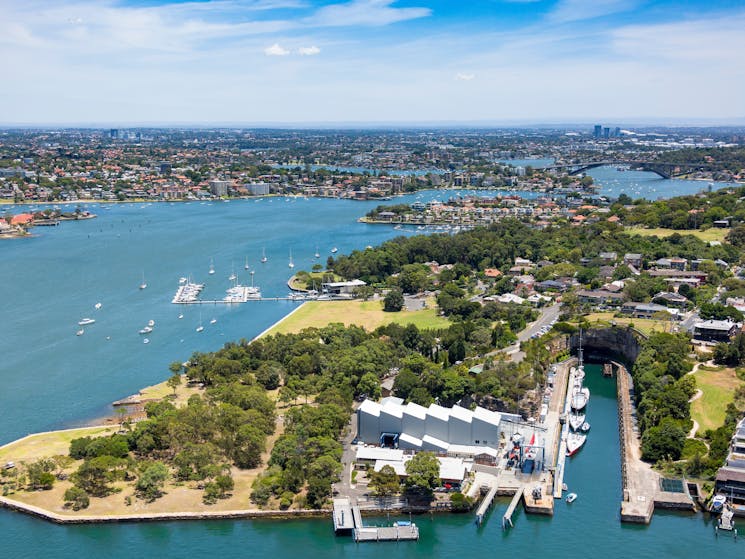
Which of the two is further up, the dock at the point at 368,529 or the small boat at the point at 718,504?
the small boat at the point at 718,504

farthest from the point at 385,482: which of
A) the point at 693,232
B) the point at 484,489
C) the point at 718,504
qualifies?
the point at 693,232

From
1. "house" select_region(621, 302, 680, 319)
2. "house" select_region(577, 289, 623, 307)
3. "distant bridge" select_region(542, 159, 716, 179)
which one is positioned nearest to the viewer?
"house" select_region(621, 302, 680, 319)

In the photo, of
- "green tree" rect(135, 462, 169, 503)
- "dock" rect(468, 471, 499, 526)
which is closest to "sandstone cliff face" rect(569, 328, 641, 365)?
"dock" rect(468, 471, 499, 526)

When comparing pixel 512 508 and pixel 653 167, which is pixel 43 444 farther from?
pixel 653 167

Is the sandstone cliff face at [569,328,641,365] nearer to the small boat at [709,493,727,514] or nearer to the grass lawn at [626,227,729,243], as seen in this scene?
the small boat at [709,493,727,514]

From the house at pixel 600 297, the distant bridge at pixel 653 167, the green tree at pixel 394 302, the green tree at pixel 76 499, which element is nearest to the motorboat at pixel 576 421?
the house at pixel 600 297

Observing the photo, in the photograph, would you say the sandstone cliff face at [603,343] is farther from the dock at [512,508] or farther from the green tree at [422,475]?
the green tree at [422,475]

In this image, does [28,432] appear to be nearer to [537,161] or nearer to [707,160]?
[707,160]
